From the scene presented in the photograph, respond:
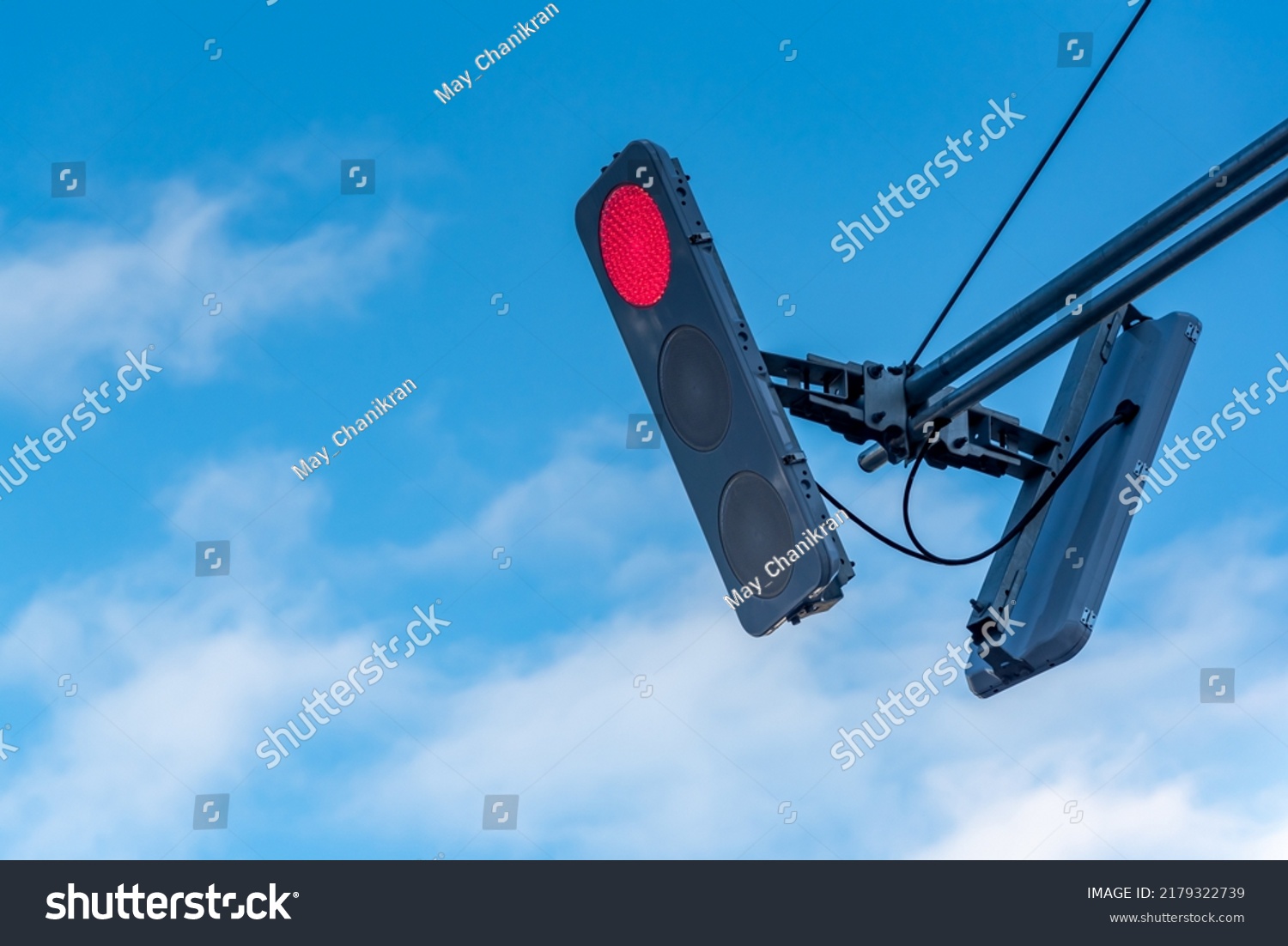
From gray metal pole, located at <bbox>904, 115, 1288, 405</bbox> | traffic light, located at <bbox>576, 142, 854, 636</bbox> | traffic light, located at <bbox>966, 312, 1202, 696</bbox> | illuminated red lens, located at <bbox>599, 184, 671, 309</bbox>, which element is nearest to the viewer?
gray metal pole, located at <bbox>904, 115, 1288, 405</bbox>

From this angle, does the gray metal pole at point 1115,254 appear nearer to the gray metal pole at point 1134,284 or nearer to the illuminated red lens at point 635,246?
the gray metal pole at point 1134,284

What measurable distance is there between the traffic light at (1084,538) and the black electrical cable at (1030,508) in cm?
4

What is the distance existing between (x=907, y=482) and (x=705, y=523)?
0.74m

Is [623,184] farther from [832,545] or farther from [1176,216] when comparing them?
[1176,216]

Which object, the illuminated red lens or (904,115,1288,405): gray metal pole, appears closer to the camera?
(904,115,1288,405): gray metal pole

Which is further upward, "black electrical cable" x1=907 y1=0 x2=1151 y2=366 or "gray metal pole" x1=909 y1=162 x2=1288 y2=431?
"black electrical cable" x1=907 y1=0 x2=1151 y2=366

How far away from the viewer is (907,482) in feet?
14.7

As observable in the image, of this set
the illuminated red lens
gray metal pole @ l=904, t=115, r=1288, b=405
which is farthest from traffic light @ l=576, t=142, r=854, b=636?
gray metal pole @ l=904, t=115, r=1288, b=405

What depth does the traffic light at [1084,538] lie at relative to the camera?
4.62m

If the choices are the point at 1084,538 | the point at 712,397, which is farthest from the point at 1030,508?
the point at 712,397

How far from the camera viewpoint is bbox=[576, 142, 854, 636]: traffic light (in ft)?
12.3

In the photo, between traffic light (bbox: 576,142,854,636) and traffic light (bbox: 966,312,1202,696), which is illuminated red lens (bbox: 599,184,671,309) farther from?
traffic light (bbox: 966,312,1202,696)

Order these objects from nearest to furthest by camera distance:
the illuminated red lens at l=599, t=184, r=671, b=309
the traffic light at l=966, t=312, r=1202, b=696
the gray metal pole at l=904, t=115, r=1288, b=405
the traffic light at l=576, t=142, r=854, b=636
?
the gray metal pole at l=904, t=115, r=1288, b=405 → the traffic light at l=576, t=142, r=854, b=636 → the illuminated red lens at l=599, t=184, r=671, b=309 → the traffic light at l=966, t=312, r=1202, b=696

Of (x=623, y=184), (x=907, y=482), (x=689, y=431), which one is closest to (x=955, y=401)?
(x=907, y=482)
